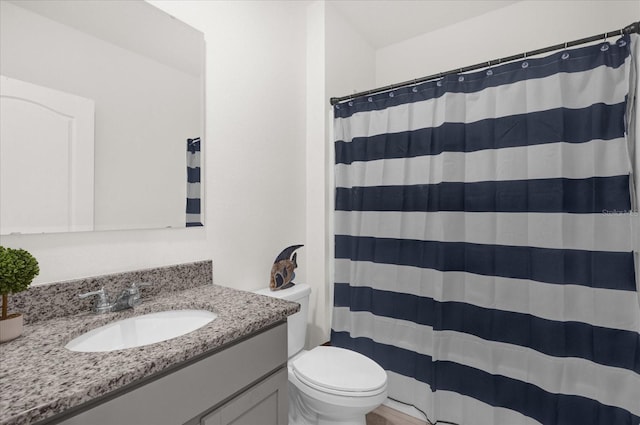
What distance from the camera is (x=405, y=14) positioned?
2.22 metres

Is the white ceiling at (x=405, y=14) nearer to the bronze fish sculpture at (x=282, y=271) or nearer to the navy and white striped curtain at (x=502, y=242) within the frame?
the navy and white striped curtain at (x=502, y=242)

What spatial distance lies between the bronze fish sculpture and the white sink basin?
598 mm

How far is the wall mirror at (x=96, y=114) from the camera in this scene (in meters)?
0.98

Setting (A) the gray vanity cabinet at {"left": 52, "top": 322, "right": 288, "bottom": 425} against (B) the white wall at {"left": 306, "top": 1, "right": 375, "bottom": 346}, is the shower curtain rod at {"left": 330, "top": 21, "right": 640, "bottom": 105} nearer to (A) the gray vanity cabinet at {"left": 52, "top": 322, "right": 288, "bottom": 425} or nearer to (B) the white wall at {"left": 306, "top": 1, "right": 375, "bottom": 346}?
(B) the white wall at {"left": 306, "top": 1, "right": 375, "bottom": 346}

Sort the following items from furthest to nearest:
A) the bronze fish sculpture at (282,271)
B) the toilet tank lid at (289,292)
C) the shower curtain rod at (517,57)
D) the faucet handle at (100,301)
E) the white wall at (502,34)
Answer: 1. the white wall at (502,34)
2. the bronze fish sculpture at (282,271)
3. the toilet tank lid at (289,292)
4. the shower curtain rod at (517,57)
5. the faucet handle at (100,301)

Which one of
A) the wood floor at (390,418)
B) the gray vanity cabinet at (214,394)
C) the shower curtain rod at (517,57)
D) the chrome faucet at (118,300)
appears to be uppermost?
the shower curtain rod at (517,57)

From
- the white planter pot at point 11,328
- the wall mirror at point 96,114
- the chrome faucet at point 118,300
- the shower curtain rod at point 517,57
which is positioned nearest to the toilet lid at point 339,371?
the chrome faucet at point 118,300

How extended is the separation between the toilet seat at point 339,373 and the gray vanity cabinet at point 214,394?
0.29 m

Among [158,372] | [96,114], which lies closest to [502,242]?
[158,372]

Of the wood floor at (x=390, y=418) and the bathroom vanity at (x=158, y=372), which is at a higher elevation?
the bathroom vanity at (x=158, y=372)

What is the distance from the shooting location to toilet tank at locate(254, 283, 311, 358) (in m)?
1.63

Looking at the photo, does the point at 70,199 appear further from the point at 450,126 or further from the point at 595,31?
the point at 595,31

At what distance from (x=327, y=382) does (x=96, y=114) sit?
144cm

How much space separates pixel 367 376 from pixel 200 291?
857mm
